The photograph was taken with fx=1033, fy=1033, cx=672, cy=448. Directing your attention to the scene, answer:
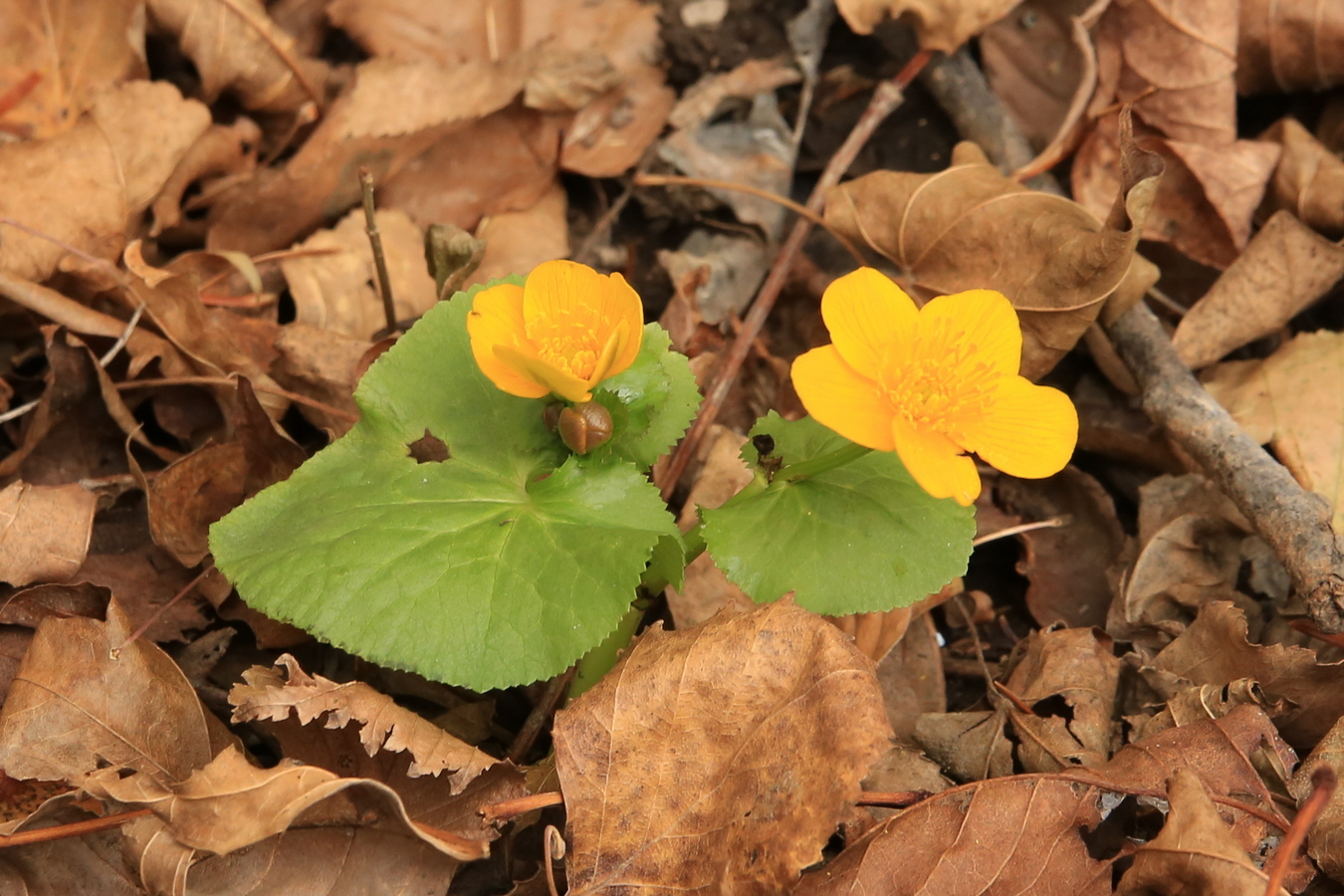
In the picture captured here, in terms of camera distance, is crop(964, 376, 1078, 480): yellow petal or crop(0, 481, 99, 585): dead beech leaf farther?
crop(0, 481, 99, 585): dead beech leaf

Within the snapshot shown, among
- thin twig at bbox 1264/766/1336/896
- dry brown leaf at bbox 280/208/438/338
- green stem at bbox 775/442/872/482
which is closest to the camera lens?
thin twig at bbox 1264/766/1336/896

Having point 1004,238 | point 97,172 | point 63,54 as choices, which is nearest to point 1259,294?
point 1004,238

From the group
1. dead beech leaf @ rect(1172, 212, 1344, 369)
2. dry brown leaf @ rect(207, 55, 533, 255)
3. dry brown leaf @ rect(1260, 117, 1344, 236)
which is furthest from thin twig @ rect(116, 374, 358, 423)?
dry brown leaf @ rect(1260, 117, 1344, 236)

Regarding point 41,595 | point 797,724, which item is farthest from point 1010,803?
point 41,595

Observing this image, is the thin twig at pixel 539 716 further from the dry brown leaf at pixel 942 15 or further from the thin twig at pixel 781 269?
the dry brown leaf at pixel 942 15

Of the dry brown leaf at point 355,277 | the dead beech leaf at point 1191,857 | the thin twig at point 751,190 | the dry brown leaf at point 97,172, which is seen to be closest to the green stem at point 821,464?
the dead beech leaf at point 1191,857

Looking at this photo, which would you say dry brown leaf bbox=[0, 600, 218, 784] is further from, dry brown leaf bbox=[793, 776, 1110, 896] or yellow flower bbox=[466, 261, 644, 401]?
dry brown leaf bbox=[793, 776, 1110, 896]

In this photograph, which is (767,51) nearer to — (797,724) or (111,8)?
(111,8)
